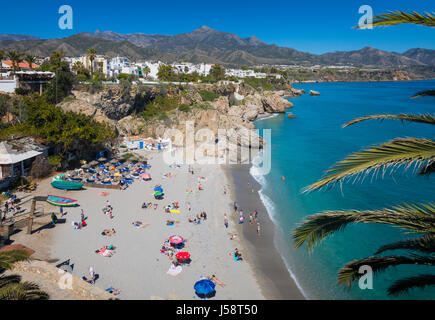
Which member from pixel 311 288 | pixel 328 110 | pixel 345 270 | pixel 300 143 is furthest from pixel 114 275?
pixel 328 110

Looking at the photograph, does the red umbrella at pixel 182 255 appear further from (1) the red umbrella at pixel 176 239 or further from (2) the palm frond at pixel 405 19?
(2) the palm frond at pixel 405 19

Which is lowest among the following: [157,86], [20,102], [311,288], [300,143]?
[311,288]

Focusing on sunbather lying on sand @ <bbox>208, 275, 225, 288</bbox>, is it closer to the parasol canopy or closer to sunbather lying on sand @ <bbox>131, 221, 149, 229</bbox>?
the parasol canopy

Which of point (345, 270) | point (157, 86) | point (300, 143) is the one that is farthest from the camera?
point (157, 86)

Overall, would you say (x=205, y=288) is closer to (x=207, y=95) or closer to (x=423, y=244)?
(x=423, y=244)
